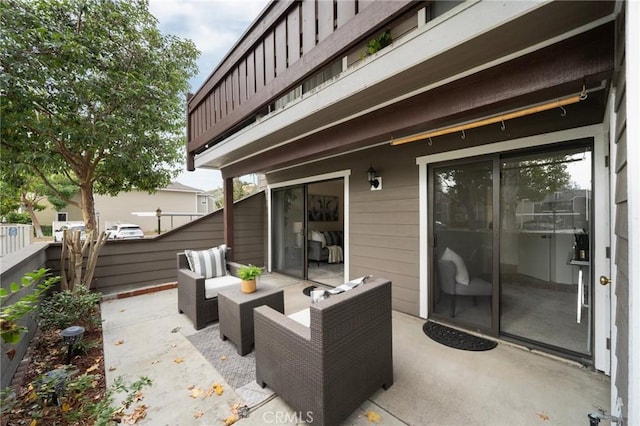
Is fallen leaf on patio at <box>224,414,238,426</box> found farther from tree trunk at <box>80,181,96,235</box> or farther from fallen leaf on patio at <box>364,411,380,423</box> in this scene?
tree trunk at <box>80,181,96,235</box>

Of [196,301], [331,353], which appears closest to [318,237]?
[196,301]

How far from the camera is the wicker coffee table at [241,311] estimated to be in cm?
253

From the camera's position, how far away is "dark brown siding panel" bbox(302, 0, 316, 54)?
79.4 inches

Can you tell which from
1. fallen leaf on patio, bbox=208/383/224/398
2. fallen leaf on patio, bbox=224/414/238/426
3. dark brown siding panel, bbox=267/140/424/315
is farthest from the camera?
dark brown siding panel, bbox=267/140/424/315

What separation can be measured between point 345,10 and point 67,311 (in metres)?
4.25

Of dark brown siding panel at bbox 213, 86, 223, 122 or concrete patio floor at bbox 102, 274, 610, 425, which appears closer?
concrete patio floor at bbox 102, 274, 610, 425

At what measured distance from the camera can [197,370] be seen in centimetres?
231

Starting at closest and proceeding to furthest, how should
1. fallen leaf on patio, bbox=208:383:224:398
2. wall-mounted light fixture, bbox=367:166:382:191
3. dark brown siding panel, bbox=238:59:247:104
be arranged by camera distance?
1. fallen leaf on patio, bbox=208:383:224:398
2. dark brown siding panel, bbox=238:59:247:104
3. wall-mounted light fixture, bbox=367:166:382:191

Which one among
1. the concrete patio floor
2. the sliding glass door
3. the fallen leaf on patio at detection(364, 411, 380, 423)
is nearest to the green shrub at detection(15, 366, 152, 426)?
the concrete patio floor

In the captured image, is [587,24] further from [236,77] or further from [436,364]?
[236,77]

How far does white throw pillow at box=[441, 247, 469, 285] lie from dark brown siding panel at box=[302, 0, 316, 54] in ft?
9.04

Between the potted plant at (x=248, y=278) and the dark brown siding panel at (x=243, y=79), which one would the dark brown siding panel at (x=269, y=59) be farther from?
the potted plant at (x=248, y=278)

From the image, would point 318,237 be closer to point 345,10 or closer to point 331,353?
point 331,353

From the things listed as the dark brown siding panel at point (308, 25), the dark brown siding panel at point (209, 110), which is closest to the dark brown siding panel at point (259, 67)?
the dark brown siding panel at point (308, 25)
